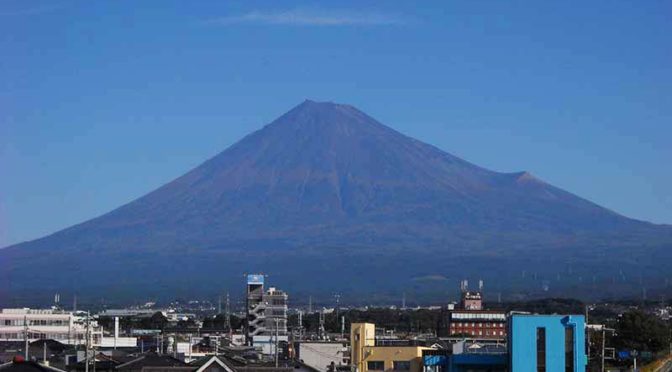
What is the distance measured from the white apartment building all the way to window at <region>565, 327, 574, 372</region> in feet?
158

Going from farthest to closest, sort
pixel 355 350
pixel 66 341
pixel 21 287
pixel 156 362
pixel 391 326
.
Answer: pixel 21 287
pixel 391 326
pixel 66 341
pixel 355 350
pixel 156 362

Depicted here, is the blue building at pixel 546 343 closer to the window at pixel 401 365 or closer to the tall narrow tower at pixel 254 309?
the window at pixel 401 365

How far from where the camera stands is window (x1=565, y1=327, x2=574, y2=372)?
111ft

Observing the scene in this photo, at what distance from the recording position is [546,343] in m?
34.0

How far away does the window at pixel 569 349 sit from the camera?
33875 millimetres

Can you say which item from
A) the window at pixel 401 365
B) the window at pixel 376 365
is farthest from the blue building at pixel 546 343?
the window at pixel 376 365

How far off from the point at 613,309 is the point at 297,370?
109 meters

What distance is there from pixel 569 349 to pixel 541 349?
1.80 ft

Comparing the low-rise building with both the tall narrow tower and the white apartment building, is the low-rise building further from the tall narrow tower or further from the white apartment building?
the tall narrow tower

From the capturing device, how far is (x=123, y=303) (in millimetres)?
185375

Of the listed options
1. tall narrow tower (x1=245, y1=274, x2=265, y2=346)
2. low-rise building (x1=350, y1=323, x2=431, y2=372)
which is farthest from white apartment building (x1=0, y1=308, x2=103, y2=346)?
low-rise building (x1=350, y1=323, x2=431, y2=372)

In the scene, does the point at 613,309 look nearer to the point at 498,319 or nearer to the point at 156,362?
the point at 498,319

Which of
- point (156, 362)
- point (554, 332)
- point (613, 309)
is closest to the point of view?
point (554, 332)

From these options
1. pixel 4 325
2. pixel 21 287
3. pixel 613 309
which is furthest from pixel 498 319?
pixel 21 287
